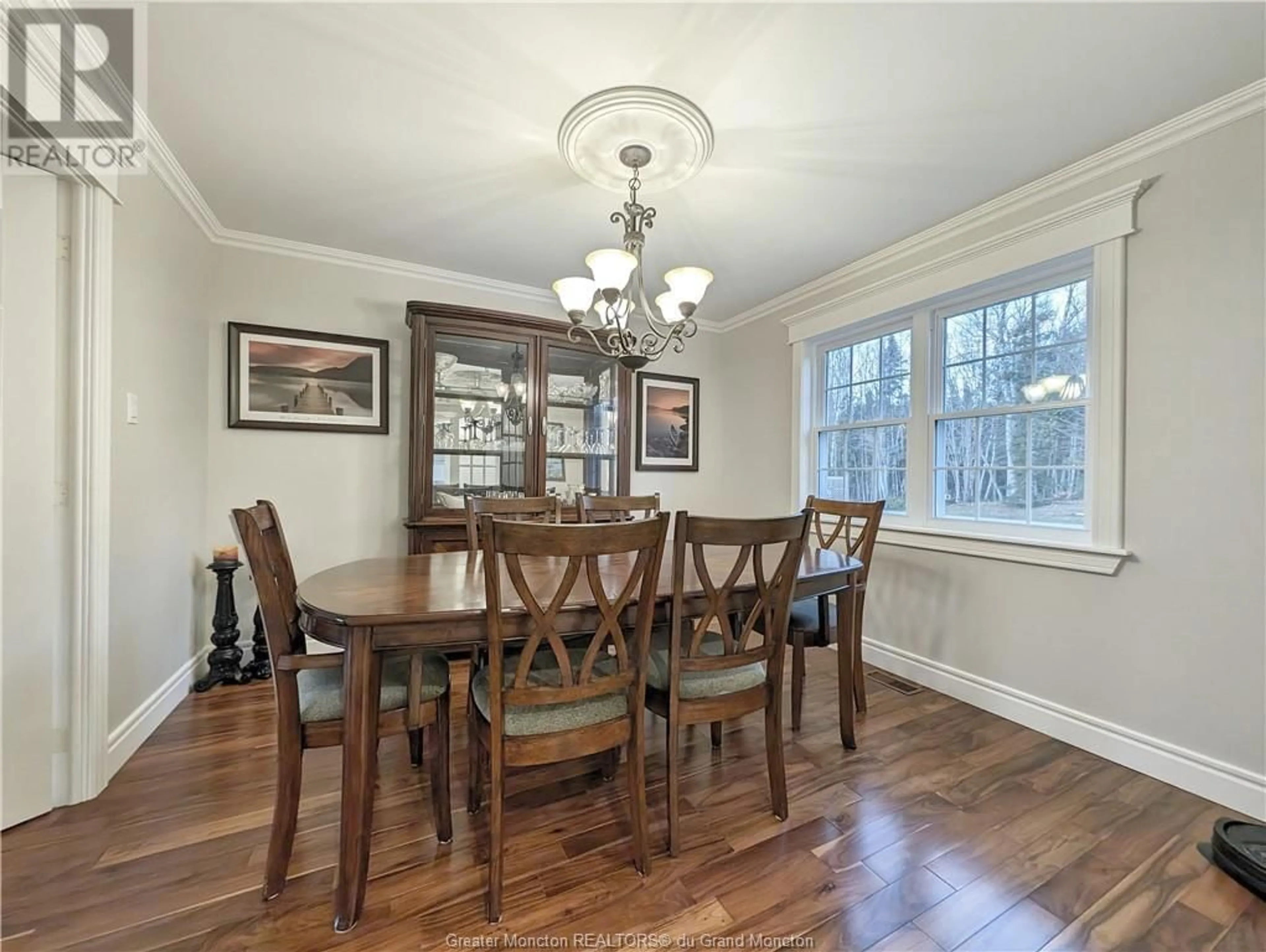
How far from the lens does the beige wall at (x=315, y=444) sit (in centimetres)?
285

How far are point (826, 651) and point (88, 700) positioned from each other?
340 centimetres

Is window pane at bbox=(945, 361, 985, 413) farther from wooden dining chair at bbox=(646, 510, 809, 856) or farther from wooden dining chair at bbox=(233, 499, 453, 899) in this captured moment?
wooden dining chair at bbox=(233, 499, 453, 899)

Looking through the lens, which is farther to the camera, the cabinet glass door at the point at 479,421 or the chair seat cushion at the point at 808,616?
the cabinet glass door at the point at 479,421

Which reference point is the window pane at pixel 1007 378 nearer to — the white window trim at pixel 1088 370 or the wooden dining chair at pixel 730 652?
the white window trim at pixel 1088 370

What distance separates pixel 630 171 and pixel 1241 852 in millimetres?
2828

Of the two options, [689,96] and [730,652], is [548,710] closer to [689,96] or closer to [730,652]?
[730,652]

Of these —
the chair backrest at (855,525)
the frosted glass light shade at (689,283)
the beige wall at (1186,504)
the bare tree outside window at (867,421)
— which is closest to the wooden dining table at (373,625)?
the chair backrest at (855,525)

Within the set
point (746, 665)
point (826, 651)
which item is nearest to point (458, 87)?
point (746, 665)

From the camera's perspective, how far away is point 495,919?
1292mm

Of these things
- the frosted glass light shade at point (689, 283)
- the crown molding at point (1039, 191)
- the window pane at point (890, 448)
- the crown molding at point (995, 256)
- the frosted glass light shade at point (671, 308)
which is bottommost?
the window pane at point (890, 448)

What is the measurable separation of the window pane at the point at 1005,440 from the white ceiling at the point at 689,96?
40.8 inches

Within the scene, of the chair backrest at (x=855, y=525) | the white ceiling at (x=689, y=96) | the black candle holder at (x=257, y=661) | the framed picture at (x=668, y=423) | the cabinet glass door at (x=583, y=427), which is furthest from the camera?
the framed picture at (x=668, y=423)

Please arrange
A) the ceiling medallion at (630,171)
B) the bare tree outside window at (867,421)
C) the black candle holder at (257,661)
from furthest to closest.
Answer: the bare tree outside window at (867,421), the black candle holder at (257,661), the ceiling medallion at (630,171)

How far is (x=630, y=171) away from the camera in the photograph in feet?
6.65
